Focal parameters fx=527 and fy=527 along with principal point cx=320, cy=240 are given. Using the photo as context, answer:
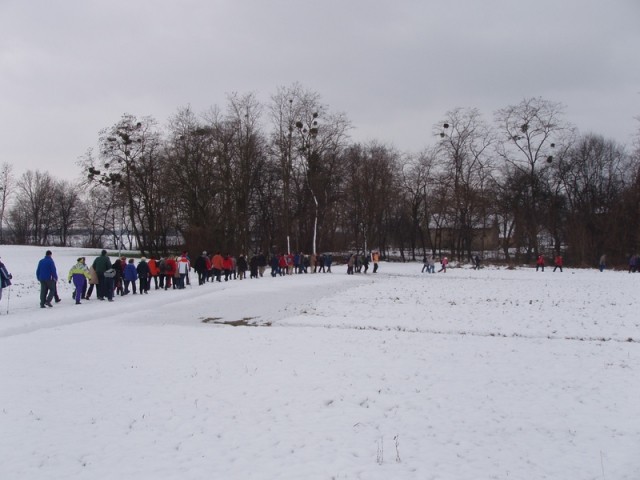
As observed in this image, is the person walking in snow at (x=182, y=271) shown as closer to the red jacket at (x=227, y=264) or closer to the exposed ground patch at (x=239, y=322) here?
the red jacket at (x=227, y=264)

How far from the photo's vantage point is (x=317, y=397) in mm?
8359

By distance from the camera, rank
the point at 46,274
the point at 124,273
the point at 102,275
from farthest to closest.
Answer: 1. the point at 124,273
2. the point at 102,275
3. the point at 46,274

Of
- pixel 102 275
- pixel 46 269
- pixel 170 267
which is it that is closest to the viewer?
pixel 46 269

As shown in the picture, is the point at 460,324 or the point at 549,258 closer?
the point at 460,324

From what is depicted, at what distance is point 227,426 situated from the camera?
7129 mm

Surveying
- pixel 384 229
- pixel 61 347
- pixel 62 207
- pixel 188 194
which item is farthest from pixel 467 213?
pixel 62 207

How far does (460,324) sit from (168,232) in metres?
38.5

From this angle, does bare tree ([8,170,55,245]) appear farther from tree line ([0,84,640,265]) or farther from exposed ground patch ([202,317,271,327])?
exposed ground patch ([202,317,271,327])

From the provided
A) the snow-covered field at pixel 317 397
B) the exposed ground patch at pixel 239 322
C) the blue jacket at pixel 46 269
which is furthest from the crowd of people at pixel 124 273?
the exposed ground patch at pixel 239 322

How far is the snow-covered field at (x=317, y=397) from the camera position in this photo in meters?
6.16

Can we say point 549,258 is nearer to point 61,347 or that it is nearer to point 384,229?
point 384,229

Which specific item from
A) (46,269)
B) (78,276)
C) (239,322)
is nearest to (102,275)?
(78,276)

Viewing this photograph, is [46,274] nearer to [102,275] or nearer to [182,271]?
[102,275]

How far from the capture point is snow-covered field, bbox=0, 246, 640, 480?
616 centimetres
